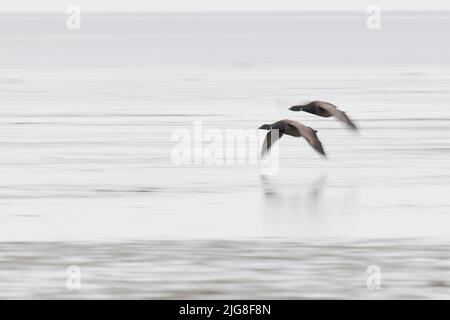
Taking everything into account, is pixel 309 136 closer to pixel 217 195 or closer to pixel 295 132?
pixel 295 132

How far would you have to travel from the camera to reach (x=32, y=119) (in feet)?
104

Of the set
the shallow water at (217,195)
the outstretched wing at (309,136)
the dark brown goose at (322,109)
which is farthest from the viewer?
the dark brown goose at (322,109)

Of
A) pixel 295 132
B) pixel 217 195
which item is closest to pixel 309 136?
pixel 295 132

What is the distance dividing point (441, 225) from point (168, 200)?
3.72 meters

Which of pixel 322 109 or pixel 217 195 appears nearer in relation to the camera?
pixel 217 195

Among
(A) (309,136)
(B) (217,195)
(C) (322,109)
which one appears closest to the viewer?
(B) (217,195)

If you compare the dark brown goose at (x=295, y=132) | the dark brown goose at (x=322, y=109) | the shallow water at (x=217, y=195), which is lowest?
the shallow water at (x=217, y=195)

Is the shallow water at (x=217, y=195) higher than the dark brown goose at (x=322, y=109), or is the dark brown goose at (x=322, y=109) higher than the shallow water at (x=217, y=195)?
the dark brown goose at (x=322, y=109)

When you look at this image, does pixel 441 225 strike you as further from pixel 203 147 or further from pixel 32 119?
pixel 32 119

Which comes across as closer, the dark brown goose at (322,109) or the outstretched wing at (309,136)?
the outstretched wing at (309,136)

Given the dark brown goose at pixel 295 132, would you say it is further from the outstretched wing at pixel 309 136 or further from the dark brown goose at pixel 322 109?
the dark brown goose at pixel 322 109

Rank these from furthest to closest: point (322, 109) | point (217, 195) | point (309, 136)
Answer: point (322, 109)
point (309, 136)
point (217, 195)

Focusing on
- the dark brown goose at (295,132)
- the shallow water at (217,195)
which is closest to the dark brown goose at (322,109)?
the dark brown goose at (295,132)
